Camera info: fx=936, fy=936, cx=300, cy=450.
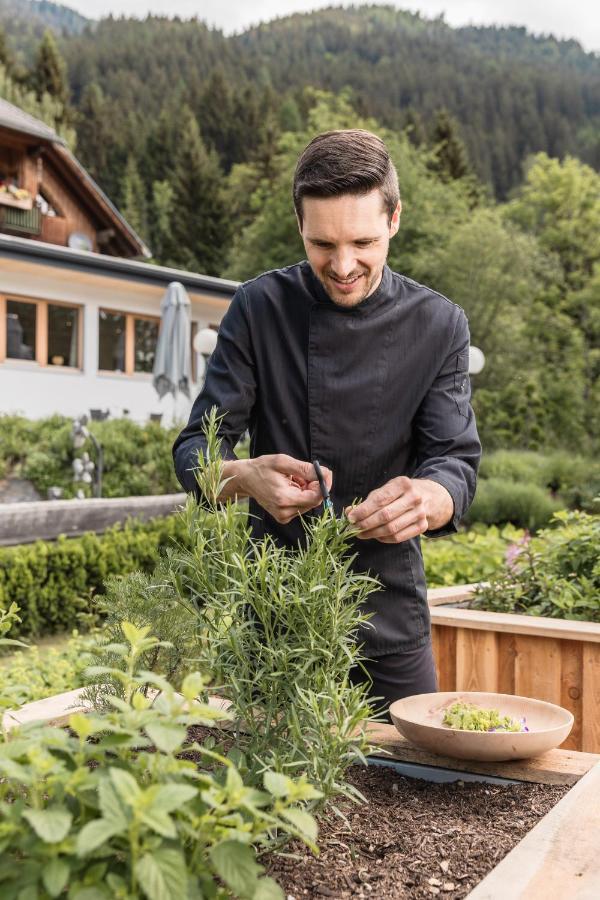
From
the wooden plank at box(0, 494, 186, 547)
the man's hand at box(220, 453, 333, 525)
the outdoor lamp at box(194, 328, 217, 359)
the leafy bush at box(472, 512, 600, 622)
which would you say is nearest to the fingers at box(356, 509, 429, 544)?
the man's hand at box(220, 453, 333, 525)

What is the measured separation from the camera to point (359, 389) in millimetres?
1934

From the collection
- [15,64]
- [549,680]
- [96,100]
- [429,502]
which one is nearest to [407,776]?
[429,502]

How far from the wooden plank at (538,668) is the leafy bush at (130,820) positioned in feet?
9.05

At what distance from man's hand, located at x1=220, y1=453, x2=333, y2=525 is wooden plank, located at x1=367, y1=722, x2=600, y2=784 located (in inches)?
14.4

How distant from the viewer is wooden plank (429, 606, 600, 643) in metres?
3.34

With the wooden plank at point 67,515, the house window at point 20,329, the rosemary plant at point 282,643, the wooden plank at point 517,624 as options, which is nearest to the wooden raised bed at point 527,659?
the wooden plank at point 517,624

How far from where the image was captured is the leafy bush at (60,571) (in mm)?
6613

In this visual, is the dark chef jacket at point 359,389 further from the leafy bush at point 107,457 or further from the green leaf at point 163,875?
the leafy bush at point 107,457

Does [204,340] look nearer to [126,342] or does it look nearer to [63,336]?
[63,336]

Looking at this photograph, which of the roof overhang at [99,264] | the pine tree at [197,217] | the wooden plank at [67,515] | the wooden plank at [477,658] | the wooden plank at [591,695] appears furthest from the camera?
the pine tree at [197,217]

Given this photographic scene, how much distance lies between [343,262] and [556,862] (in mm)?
1050

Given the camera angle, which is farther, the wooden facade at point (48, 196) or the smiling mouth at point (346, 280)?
the wooden facade at point (48, 196)

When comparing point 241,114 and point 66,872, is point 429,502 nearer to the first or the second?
point 66,872

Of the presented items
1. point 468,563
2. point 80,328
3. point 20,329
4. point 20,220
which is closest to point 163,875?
point 468,563
